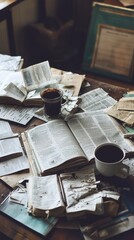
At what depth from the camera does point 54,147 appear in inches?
51.7

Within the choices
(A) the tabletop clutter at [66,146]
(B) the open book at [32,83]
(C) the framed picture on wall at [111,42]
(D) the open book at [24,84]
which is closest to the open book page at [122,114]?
(A) the tabletop clutter at [66,146]

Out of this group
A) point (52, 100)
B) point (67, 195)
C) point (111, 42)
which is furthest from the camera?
point (111, 42)

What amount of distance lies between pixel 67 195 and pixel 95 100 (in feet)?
1.68

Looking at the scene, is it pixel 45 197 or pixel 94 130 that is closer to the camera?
pixel 45 197

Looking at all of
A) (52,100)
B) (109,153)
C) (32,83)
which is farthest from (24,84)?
(109,153)

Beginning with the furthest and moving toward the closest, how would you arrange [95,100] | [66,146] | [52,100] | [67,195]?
[95,100]
[52,100]
[66,146]
[67,195]

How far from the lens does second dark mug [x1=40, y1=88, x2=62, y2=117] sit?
4.68 ft

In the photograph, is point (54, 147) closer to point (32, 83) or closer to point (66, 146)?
point (66, 146)

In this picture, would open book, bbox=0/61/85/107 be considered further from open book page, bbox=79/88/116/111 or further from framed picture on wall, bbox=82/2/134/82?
framed picture on wall, bbox=82/2/134/82

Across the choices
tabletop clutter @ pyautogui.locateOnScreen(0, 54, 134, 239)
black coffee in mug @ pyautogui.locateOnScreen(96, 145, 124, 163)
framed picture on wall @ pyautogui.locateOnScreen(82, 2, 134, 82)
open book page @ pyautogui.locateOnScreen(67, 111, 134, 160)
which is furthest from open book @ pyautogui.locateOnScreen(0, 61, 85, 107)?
framed picture on wall @ pyautogui.locateOnScreen(82, 2, 134, 82)

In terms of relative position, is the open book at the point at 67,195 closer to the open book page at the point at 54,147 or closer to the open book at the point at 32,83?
the open book page at the point at 54,147

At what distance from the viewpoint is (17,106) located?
1.56m

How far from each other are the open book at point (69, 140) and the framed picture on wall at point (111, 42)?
3.85ft

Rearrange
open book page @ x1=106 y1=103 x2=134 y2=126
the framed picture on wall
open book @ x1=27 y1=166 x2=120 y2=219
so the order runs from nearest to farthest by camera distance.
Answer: open book @ x1=27 y1=166 x2=120 y2=219, open book page @ x1=106 y1=103 x2=134 y2=126, the framed picture on wall
